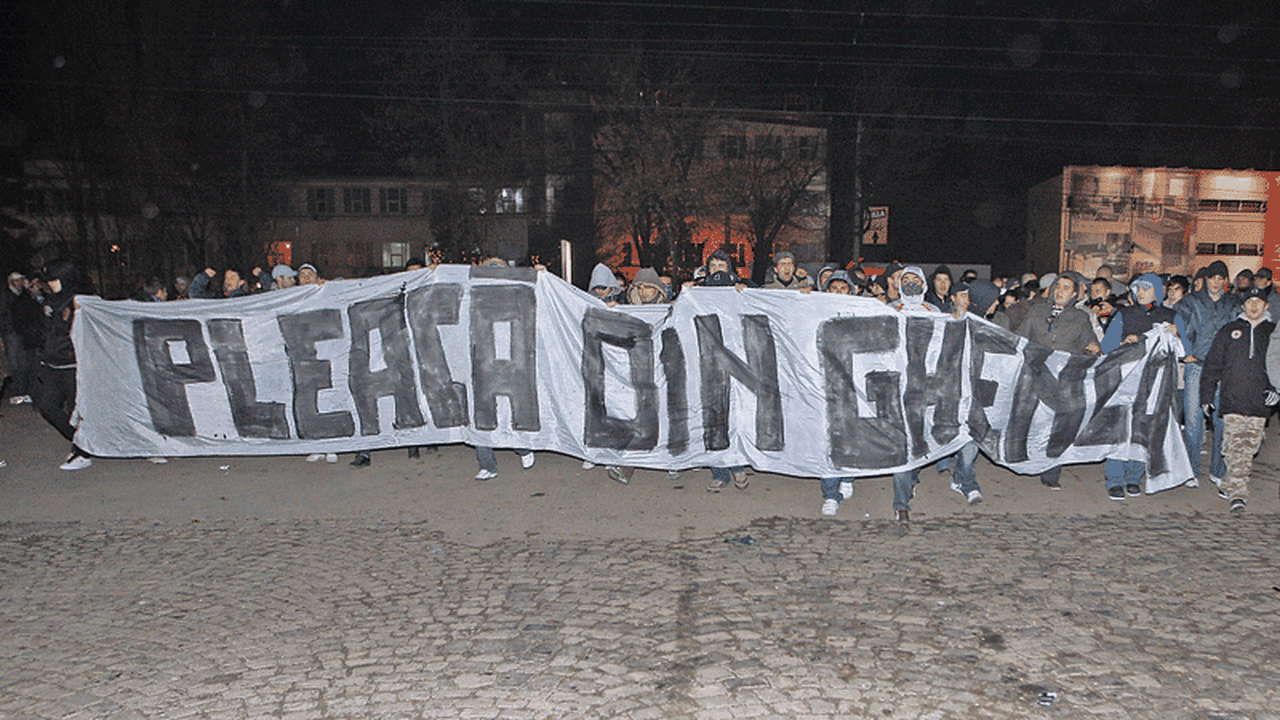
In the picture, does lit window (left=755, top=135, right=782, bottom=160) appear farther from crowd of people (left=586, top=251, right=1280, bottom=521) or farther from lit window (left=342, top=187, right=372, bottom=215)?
crowd of people (left=586, top=251, right=1280, bottom=521)

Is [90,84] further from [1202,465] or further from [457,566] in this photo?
[1202,465]

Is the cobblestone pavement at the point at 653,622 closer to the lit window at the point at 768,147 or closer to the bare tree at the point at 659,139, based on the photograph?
the bare tree at the point at 659,139

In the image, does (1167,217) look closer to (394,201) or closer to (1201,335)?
(1201,335)

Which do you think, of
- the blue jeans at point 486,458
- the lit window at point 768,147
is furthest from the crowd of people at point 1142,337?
the lit window at point 768,147

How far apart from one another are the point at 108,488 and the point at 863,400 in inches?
264

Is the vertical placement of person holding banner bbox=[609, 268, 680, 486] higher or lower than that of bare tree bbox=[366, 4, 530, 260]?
lower

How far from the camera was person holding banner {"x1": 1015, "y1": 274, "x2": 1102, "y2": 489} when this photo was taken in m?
6.93

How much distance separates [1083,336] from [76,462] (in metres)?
9.61

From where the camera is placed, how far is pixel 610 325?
7.19m

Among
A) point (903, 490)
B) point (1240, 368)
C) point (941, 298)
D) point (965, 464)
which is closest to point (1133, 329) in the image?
point (1240, 368)

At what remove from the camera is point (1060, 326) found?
7016 mm

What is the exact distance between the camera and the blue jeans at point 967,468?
6684 mm

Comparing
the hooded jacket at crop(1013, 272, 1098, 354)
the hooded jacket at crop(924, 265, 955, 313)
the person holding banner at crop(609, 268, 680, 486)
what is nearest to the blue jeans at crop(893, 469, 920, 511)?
the hooded jacket at crop(1013, 272, 1098, 354)

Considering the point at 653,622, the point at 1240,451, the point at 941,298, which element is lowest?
the point at 653,622
